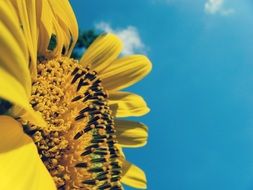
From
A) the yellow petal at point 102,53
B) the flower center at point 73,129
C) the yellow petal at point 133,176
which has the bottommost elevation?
the flower center at point 73,129

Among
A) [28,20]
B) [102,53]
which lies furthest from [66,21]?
[28,20]

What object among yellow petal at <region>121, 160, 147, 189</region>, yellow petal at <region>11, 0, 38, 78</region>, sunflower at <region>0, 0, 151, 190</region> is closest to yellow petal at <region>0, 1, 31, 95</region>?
sunflower at <region>0, 0, 151, 190</region>

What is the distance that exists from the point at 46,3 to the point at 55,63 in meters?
0.13

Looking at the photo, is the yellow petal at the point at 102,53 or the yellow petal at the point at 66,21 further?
the yellow petal at the point at 102,53

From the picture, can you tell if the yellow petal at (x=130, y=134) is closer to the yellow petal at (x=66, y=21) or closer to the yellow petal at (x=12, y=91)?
the yellow petal at (x=66, y=21)

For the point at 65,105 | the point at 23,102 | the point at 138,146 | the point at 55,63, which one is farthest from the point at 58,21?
the point at 23,102

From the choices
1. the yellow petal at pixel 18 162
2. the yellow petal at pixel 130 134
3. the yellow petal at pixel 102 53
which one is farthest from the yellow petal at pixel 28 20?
the yellow petal at pixel 130 134

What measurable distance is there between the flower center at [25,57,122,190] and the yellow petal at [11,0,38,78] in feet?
0.30

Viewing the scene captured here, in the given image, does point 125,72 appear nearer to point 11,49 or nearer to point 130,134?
point 130,134

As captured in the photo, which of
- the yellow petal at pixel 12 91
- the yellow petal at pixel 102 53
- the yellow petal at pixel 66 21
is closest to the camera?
the yellow petal at pixel 12 91

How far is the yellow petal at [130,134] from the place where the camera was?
1.47 meters

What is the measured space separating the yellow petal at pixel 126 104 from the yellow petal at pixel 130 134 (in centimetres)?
2

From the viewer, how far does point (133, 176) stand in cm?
146

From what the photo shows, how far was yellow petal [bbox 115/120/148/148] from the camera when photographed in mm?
1470
